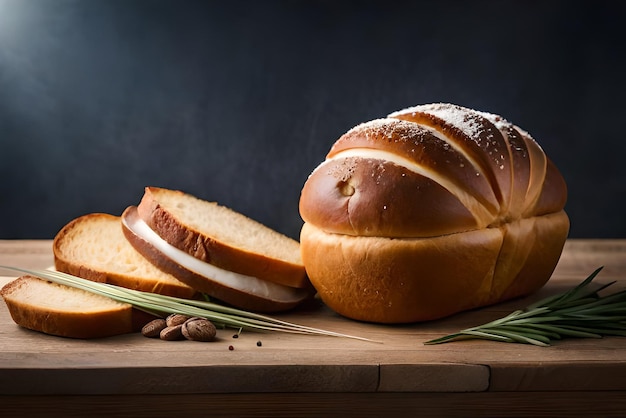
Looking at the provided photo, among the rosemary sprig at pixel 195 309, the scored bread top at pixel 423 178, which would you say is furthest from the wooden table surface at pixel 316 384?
the scored bread top at pixel 423 178

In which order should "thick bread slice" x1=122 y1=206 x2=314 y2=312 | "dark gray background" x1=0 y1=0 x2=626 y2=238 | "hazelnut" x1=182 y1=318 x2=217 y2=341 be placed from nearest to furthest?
"hazelnut" x1=182 y1=318 x2=217 y2=341
"thick bread slice" x1=122 y1=206 x2=314 y2=312
"dark gray background" x1=0 y1=0 x2=626 y2=238

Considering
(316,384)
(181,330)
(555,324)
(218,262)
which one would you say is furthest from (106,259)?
(555,324)

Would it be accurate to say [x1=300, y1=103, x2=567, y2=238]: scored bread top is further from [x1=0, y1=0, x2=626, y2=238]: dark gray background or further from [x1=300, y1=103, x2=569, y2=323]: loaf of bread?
[x1=0, y1=0, x2=626, y2=238]: dark gray background

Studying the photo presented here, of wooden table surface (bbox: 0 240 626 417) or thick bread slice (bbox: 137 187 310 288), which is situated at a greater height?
thick bread slice (bbox: 137 187 310 288)

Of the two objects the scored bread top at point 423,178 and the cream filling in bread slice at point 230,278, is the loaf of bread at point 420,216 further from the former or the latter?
the cream filling in bread slice at point 230,278

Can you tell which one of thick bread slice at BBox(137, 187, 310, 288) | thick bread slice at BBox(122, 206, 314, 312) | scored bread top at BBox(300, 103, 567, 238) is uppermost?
scored bread top at BBox(300, 103, 567, 238)

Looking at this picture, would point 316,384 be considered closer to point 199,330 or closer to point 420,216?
point 199,330

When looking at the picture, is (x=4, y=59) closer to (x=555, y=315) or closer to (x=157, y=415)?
(x=157, y=415)

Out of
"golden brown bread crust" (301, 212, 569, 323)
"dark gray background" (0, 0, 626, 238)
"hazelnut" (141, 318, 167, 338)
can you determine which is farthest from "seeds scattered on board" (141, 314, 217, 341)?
"dark gray background" (0, 0, 626, 238)
